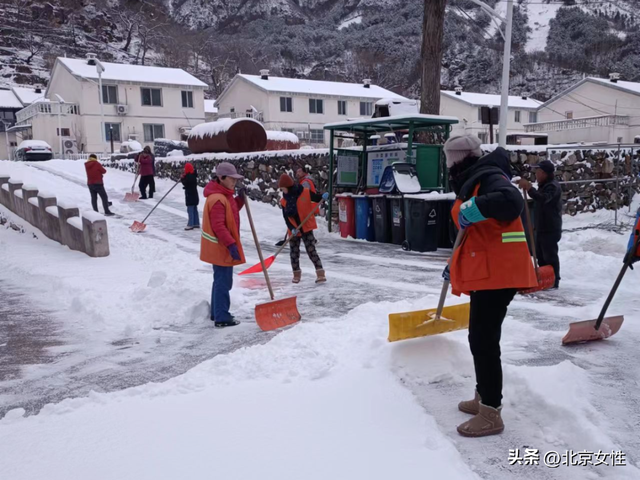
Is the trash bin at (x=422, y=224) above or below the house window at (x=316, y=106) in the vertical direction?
below

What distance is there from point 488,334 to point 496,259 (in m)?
0.43

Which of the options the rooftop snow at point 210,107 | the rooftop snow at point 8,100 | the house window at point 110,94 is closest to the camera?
the house window at point 110,94

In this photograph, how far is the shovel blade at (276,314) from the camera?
215 inches

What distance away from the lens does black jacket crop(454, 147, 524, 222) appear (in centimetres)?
290

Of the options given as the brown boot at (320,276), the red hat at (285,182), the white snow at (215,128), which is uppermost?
the white snow at (215,128)

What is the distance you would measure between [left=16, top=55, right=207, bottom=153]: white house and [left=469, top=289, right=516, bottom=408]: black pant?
34949 mm

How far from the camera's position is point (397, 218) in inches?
415

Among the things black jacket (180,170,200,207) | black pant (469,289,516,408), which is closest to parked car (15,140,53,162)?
black jacket (180,170,200,207)

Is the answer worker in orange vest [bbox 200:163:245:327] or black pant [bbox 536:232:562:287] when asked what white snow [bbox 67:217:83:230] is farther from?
black pant [bbox 536:232:562:287]

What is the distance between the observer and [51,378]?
439cm

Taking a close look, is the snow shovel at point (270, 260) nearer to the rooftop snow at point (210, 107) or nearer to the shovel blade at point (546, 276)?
the shovel blade at point (546, 276)

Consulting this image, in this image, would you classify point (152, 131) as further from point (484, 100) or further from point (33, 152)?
point (484, 100)

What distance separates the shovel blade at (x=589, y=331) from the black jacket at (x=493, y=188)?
2.17m

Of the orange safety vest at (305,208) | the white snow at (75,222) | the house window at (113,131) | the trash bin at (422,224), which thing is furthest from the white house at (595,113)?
the white snow at (75,222)
